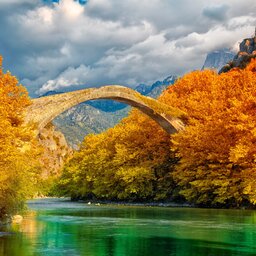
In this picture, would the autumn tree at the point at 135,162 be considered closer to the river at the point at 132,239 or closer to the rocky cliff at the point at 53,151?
the river at the point at 132,239

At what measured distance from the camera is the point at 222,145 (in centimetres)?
4144

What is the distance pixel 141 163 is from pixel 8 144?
1219 inches

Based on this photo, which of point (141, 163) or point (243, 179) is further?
point (141, 163)

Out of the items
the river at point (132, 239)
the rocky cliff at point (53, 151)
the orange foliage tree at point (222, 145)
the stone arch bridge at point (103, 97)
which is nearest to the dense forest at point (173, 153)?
the orange foliage tree at point (222, 145)

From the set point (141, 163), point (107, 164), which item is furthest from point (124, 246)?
point (107, 164)

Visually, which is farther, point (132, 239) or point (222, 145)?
point (222, 145)

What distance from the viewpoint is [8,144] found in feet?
Result: 80.3

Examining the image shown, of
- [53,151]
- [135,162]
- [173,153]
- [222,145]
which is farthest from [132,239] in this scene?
[53,151]

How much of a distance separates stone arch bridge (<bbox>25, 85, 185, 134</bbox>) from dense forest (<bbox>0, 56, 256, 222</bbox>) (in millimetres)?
1770

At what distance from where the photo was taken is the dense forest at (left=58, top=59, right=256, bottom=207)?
40000 mm

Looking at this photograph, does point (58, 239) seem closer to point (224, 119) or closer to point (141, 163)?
point (224, 119)

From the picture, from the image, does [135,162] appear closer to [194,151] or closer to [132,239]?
[194,151]

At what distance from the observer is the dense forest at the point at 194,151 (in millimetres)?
40000

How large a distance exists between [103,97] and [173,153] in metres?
12.0
